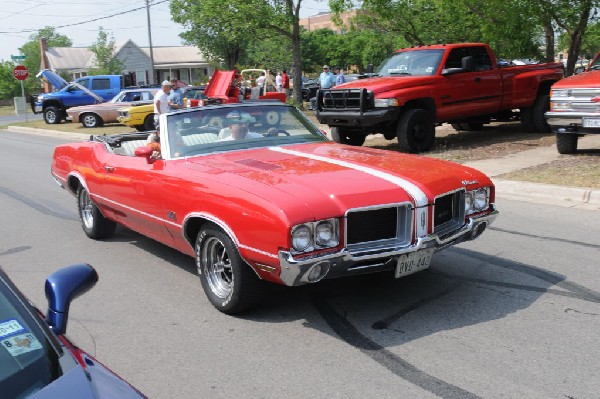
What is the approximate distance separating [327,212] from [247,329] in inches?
41.9

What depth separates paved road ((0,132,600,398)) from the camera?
12.5 ft

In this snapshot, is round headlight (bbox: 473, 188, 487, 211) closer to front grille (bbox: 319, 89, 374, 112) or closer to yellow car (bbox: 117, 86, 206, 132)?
front grille (bbox: 319, 89, 374, 112)

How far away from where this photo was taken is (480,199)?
5.23 metres

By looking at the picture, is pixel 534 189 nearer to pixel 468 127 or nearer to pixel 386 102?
pixel 386 102

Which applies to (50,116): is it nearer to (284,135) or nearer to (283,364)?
(284,135)

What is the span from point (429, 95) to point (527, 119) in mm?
3672

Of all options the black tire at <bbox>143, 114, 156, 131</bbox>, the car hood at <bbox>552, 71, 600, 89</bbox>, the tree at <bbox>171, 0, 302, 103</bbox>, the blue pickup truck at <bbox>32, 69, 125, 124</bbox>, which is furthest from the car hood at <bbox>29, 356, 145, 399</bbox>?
the blue pickup truck at <bbox>32, 69, 125, 124</bbox>

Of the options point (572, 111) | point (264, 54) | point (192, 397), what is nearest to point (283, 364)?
point (192, 397)

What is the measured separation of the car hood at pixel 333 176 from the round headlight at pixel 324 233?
85 millimetres

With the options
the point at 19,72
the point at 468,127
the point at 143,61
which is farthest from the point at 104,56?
the point at 468,127

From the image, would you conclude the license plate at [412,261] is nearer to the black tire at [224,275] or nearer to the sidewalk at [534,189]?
the black tire at [224,275]

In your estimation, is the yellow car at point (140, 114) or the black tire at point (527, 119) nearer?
the black tire at point (527, 119)

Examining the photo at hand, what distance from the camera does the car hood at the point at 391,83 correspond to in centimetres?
1288

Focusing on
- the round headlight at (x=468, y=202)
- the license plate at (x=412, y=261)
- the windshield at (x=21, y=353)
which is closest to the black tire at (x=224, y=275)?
the license plate at (x=412, y=261)
